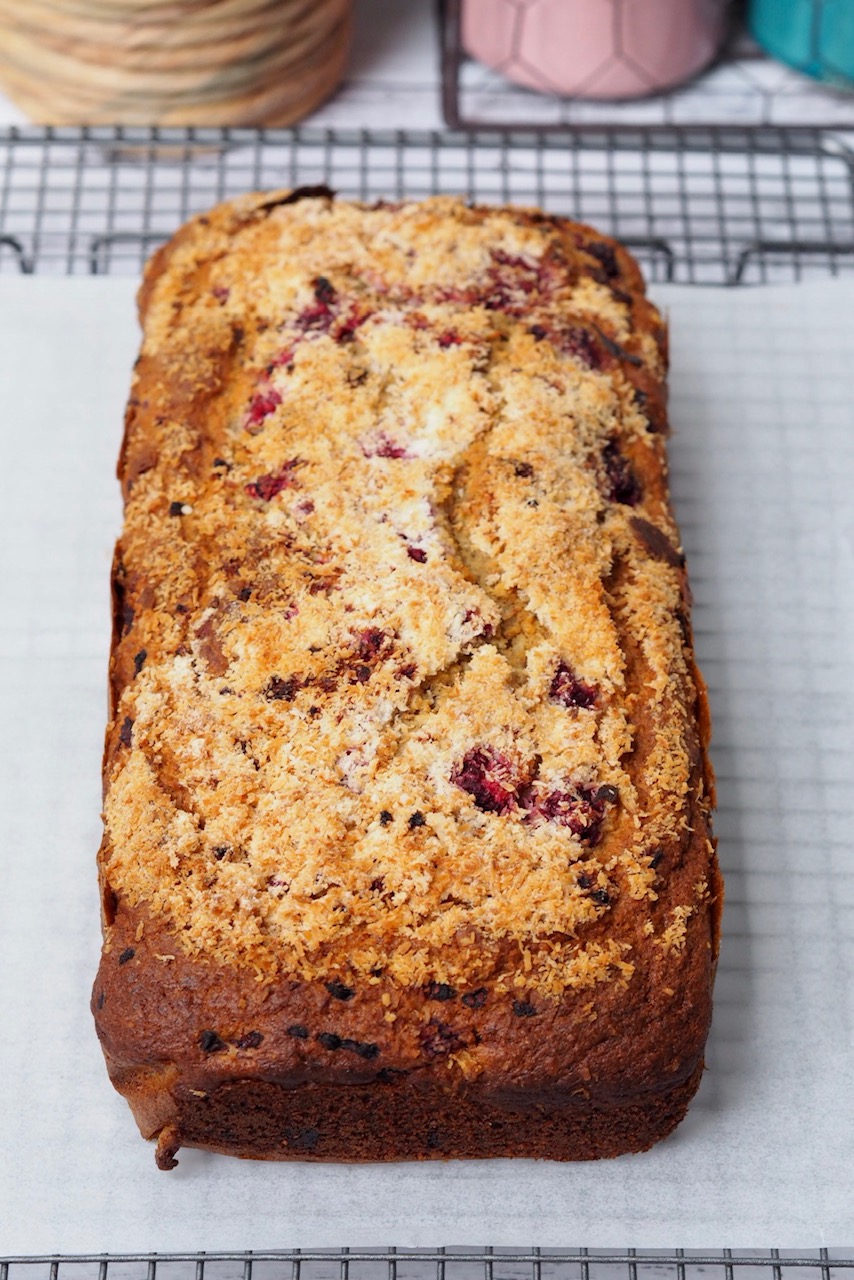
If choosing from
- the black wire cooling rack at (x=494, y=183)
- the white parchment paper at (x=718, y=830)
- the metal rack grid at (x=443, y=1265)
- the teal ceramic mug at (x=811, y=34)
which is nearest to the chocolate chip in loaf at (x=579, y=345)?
the white parchment paper at (x=718, y=830)

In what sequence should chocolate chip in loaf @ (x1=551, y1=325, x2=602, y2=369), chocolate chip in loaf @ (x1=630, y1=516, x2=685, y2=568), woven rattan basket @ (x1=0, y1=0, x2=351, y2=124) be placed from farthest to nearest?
woven rattan basket @ (x1=0, y1=0, x2=351, y2=124)
chocolate chip in loaf @ (x1=551, y1=325, x2=602, y2=369)
chocolate chip in loaf @ (x1=630, y1=516, x2=685, y2=568)

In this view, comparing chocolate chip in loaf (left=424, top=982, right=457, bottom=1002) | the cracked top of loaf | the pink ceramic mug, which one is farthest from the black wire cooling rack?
chocolate chip in loaf (left=424, top=982, right=457, bottom=1002)

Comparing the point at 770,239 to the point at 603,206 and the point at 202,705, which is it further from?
the point at 202,705

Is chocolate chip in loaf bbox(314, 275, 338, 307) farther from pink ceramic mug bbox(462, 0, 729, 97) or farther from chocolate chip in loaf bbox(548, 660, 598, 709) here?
pink ceramic mug bbox(462, 0, 729, 97)

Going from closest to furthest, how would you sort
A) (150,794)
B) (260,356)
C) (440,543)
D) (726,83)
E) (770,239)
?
(150,794) < (440,543) < (260,356) < (770,239) < (726,83)

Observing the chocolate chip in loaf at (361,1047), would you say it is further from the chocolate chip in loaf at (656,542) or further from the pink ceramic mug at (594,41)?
the pink ceramic mug at (594,41)

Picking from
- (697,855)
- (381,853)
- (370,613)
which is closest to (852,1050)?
(697,855)

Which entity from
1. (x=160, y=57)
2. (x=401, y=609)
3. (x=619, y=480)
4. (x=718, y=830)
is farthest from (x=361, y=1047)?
(x=160, y=57)
